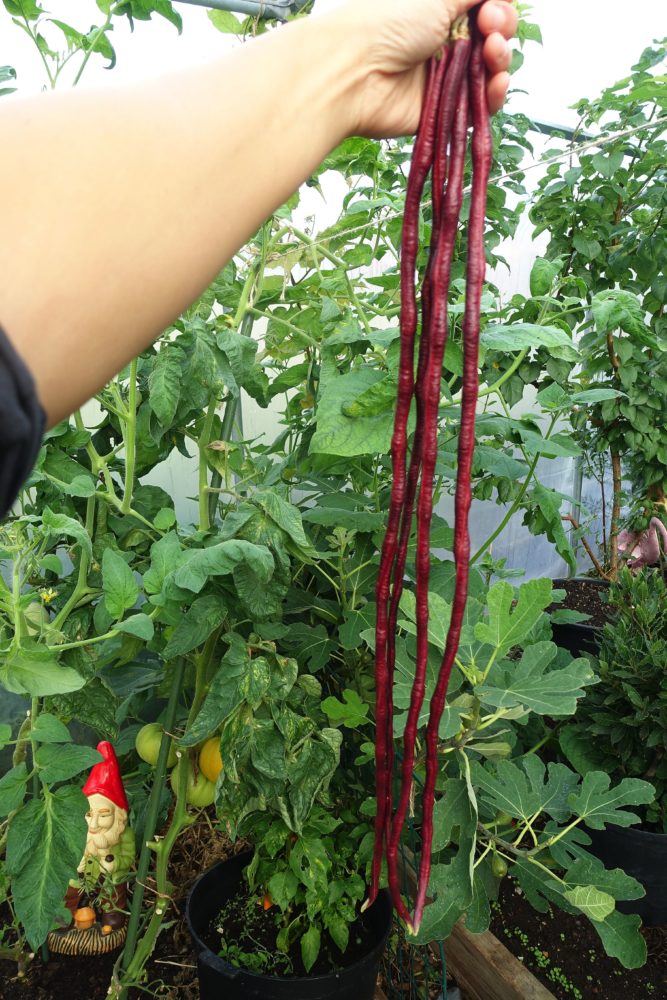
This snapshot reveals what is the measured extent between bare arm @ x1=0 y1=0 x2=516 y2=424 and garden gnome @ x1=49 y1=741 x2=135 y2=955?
891 millimetres

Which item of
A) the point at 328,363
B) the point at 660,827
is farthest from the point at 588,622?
the point at 328,363

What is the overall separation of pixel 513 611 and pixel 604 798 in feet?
1.27

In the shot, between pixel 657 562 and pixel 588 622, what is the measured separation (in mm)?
353

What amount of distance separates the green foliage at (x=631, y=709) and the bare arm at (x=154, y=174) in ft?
3.67

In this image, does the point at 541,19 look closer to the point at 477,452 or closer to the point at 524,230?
the point at 524,230

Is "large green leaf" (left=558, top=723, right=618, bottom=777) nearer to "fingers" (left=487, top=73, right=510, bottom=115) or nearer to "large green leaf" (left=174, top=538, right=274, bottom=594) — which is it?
"large green leaf" (left=174, top=538, right=274, bottom=594)

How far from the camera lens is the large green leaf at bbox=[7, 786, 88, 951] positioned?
917 mm

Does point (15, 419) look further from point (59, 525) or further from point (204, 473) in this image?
point (204, 473)

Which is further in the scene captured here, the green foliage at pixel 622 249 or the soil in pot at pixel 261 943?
the green foliage at pixel 622 249

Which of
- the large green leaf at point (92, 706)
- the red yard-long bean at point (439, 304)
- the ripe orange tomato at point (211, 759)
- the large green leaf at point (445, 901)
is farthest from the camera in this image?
the ripe orange tomato at point (211, 759)

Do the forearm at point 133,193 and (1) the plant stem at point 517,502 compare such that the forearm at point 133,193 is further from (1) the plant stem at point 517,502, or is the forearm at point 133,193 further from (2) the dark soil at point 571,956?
(2) the dark soil at point 571,956

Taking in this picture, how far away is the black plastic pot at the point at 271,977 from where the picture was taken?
1058 millimetres

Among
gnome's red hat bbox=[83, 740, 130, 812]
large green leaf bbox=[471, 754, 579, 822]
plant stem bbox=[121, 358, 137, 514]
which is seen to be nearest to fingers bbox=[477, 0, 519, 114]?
plant stem bbox=[121, 358, 137, 514]

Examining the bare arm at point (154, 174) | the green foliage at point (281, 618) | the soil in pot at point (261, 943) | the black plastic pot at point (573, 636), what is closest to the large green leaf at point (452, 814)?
the green foliage at point (281, 618)
